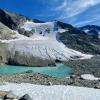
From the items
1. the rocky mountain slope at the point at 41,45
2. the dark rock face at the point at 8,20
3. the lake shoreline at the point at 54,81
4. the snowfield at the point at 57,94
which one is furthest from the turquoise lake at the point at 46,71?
the dark rock face at the point at 8,20

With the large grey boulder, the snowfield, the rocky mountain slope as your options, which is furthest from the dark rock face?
the snowfield

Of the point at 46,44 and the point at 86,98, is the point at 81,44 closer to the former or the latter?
the point at 46,44

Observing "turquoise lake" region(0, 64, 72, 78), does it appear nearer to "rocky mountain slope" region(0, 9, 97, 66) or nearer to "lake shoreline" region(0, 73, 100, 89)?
"rocky mountain slope" region(0, 9, 97, 66)

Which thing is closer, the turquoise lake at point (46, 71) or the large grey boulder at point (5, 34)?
the turquoise lake at point (46, 71)

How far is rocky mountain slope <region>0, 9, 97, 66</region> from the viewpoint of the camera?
3541 inches

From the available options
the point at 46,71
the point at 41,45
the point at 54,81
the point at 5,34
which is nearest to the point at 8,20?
the point at 5,34

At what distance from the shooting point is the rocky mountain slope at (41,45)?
89.9 meters

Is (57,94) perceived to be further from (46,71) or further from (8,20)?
(8,20)

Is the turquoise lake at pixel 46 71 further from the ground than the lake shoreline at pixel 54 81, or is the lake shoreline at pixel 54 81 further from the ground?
the turquoise lake at pixel 46 71

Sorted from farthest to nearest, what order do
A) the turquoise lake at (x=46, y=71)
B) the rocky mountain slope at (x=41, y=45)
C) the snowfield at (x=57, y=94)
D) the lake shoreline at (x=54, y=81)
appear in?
the rocky mountain slope at (x=41, y=45) < the turquoise lake at (x=46, y=71) < the lake shoreline at (x=54, y=81) < the snowfield at (x=57, y=94)

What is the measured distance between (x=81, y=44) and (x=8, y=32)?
39.2m

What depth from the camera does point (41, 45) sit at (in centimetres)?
11088

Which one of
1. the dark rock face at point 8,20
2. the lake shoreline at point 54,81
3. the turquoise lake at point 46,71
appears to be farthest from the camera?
the dark rock face at point 8,20

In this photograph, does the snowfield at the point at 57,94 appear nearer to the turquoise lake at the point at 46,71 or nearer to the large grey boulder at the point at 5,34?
the turquoise lake at the point at 46,71
